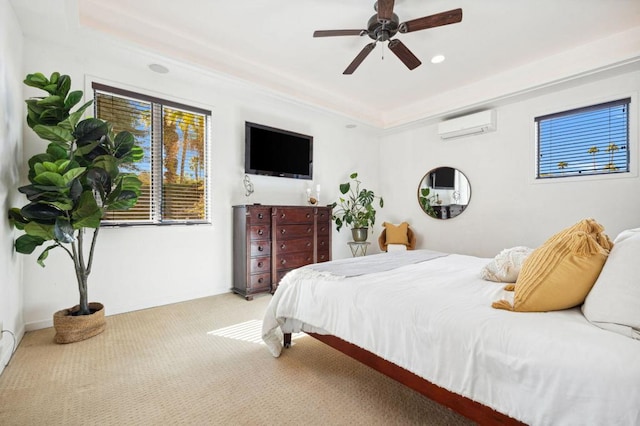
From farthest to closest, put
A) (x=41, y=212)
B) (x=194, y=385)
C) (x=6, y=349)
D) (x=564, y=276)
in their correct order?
(x=41, y=212) → (x=6, y=349) → (x=194, y=385) → (x=564, y=276)

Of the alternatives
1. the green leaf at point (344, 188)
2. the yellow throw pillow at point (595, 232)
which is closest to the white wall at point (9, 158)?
the yellow throw pillow at point (595, 232)

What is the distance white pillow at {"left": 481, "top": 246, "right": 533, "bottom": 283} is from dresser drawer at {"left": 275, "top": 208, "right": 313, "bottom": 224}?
8.08ft

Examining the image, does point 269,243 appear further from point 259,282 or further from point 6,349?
point 6,349

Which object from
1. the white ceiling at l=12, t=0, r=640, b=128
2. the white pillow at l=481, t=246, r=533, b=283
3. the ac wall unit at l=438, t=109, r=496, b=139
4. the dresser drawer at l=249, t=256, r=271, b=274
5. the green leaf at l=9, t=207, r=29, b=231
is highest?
the white ceiling at l=12, t=0, r=640, b=128

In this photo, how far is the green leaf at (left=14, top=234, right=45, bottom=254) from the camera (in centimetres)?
212

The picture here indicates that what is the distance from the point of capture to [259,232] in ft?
11.9

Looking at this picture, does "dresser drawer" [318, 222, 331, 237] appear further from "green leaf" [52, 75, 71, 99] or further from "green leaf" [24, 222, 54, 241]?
"green leaf" [52, 75, 71, 99]

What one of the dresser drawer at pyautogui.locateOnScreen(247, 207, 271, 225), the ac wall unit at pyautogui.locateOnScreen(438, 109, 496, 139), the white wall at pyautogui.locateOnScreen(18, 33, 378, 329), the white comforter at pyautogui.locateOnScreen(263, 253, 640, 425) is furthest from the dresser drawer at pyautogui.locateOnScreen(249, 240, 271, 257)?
the ac wall unit at pyautogui.locateOnScreen(438, 109, 496, 139)

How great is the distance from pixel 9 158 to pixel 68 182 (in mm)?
520

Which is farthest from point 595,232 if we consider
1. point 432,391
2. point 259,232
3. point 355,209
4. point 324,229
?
point 355,209

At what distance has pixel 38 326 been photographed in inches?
102

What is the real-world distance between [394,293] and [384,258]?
103 centimetres

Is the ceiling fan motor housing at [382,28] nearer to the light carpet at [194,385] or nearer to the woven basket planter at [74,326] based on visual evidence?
the light carpet at [194,385]

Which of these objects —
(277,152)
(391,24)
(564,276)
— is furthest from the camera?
(277,152)
